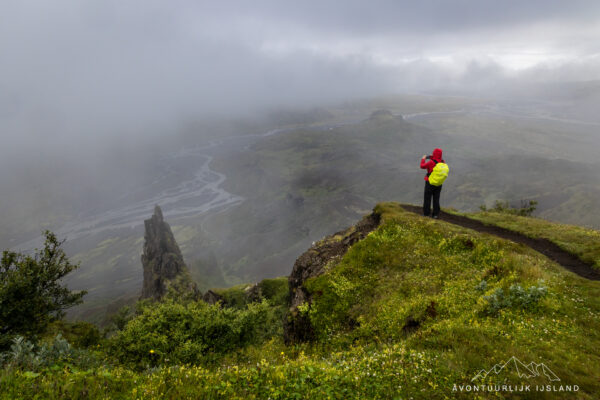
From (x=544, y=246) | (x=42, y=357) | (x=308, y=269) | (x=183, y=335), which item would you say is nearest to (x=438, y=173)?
(x=544, y=246)

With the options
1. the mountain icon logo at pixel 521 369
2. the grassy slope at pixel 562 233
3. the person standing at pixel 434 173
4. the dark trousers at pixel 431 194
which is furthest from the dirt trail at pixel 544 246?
the mountain icon logo at pixel 521 369

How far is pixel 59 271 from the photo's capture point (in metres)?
23.1

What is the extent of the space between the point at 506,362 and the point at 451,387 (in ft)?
5.95

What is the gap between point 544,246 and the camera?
18.8 meters

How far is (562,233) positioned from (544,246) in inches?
105

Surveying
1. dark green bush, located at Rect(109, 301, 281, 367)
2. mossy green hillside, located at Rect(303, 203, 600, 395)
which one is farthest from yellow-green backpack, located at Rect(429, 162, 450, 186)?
dark green bush, located at Rect(109, 301, 281, 367)

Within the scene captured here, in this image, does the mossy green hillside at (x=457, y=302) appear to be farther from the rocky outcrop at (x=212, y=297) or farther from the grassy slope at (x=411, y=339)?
the rocky outcrop at (x=212, y=297)

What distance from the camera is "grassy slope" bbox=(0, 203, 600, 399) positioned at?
22.4 feet

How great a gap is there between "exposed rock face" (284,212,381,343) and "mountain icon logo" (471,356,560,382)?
8.71 metres

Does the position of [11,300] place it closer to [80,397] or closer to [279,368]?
[80,397]

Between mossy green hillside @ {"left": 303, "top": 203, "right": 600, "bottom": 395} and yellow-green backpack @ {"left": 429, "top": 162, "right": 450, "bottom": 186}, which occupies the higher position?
yellow-green backpack @ {"left": 429, "top": 162, "right": 450, "bottom": 186}

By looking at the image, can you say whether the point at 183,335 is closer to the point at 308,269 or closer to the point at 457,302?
the point at 308,269

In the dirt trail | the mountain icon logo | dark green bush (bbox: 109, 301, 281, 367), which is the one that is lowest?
dark green bush (bbox: 109, 301, 281, 367)

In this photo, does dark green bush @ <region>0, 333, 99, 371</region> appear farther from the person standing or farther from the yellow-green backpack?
the yellow-green backpack
